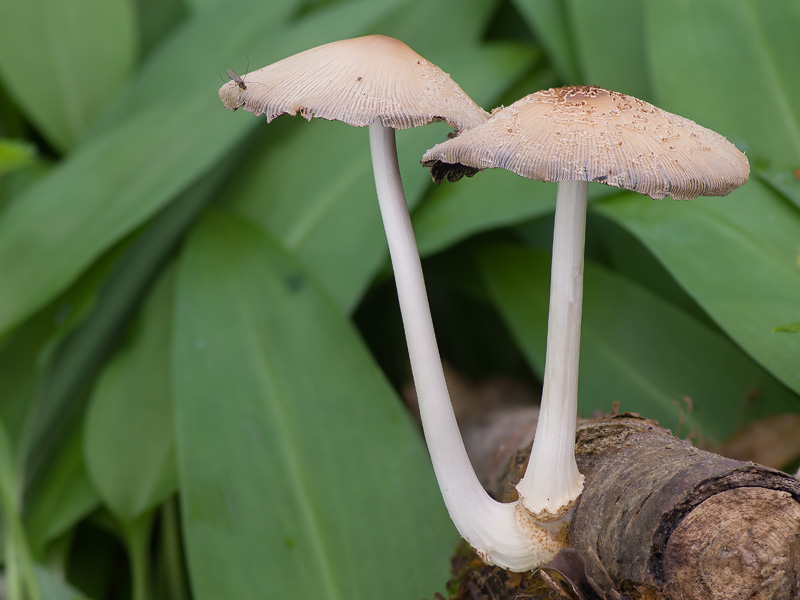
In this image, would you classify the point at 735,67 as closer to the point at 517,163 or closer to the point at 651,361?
the point at 651,361

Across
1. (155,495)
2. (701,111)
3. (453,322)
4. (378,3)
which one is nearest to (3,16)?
(378,3)

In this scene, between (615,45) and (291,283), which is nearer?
(291,283)

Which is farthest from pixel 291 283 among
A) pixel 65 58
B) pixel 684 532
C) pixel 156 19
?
pixel 156 19

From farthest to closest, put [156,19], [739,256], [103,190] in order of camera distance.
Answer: [156,19] → [103,190] → [739,256]

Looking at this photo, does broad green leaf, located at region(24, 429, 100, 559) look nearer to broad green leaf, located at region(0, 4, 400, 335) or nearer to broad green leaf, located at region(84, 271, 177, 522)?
broad green leaf, located at region(84, 271, 177, 522)

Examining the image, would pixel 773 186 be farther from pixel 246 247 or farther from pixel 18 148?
pixel 18 148
